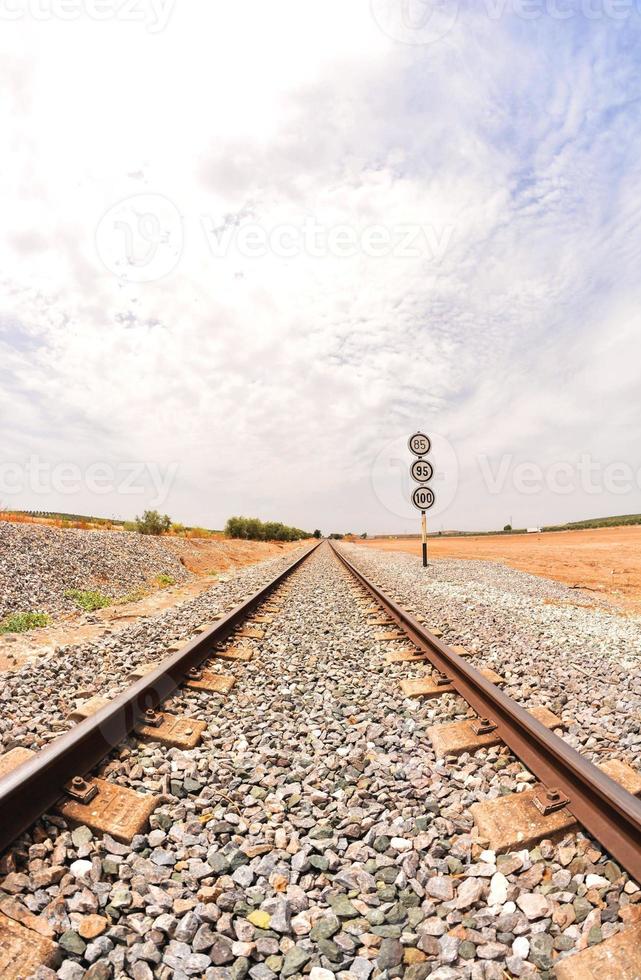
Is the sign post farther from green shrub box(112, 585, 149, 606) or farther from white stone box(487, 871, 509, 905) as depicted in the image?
white stone box(487, 871, 509, 905)

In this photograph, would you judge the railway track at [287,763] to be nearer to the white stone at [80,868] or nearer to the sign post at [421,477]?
the white stone at [80,868]

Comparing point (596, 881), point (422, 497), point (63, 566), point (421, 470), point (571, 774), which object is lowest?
point (596, 881)

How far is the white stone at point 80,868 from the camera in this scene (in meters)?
1.97

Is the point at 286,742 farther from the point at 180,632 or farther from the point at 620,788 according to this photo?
the point at 180,632

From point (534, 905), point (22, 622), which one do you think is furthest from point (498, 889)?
point (22, 622)

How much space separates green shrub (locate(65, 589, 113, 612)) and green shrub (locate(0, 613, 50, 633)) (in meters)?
1.21

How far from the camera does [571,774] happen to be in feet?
7.75

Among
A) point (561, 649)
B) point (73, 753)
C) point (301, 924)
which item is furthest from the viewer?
point (561, 649)

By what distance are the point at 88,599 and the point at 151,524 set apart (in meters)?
14.6

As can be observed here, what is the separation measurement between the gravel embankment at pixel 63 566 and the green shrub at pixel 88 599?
147mm

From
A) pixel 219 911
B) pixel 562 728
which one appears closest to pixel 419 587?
pixel 562 728

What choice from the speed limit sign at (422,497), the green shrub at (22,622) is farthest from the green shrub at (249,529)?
the green shrub at (22,622)

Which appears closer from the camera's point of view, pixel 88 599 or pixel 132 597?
pixel 88 599

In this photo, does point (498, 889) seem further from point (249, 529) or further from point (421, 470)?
point (249, 529)
